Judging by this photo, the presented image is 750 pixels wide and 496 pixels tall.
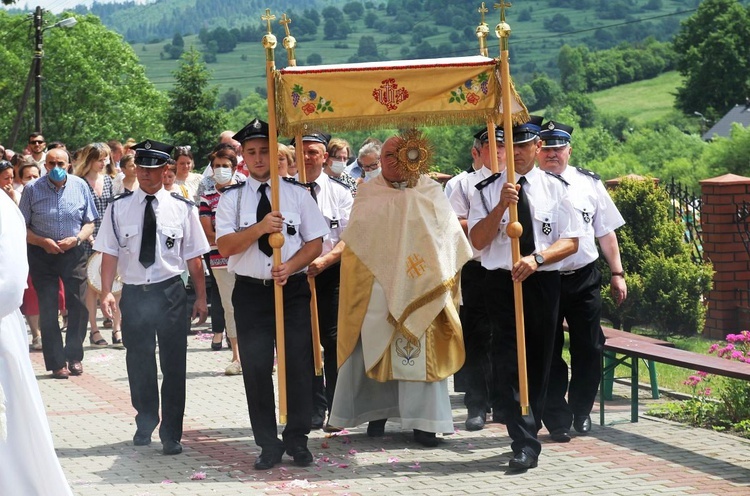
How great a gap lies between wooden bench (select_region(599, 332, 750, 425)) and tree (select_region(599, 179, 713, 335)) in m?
3.71

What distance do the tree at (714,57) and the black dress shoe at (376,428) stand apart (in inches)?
3675

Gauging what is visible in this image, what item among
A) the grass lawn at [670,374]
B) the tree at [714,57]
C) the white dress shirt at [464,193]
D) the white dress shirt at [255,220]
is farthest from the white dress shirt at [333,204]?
the tree at [714,57]

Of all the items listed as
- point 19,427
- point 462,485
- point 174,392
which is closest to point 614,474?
point 462,485

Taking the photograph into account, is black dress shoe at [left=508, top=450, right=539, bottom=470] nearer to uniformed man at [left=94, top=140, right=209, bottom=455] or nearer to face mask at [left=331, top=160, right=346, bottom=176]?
uniformed man at [left=94, top=140, right=209, bottom=455]

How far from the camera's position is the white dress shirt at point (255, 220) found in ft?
27.9

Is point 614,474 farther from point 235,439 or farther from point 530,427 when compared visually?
point 235,439

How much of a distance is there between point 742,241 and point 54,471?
10143mm

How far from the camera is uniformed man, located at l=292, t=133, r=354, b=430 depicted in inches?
383

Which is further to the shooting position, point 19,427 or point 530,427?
point 530,427

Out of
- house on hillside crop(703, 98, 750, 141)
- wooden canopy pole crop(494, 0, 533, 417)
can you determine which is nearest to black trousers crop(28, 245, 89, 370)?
wooden canopy pole crop(494, 0, 533, 417)

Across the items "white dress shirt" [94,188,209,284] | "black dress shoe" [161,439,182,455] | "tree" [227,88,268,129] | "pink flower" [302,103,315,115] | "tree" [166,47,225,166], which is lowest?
"tree" [227,88,268,129]

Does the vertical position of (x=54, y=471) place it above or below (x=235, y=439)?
above

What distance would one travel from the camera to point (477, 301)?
998cm

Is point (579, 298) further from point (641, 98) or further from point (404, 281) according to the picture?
point (641, 98)
